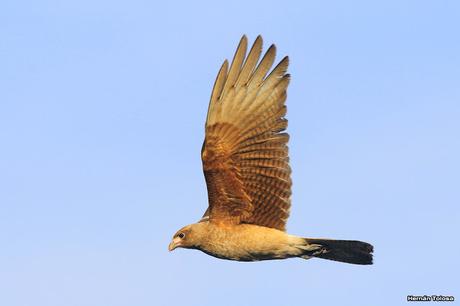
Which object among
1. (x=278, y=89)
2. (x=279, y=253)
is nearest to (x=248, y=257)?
(x=279, y=253)

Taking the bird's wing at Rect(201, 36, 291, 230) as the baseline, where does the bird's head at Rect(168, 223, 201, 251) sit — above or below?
below

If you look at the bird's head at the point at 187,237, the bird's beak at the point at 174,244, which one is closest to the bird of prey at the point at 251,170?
the bird's head at the point at 187,237

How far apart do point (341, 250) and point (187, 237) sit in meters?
2.88

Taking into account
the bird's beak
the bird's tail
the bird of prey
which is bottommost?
the bird's tail

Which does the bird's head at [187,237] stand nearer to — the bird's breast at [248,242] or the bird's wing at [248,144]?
the bird's breast at [248,242]

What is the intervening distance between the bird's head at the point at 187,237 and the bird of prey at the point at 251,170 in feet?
0.45

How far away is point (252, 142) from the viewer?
50.9ft

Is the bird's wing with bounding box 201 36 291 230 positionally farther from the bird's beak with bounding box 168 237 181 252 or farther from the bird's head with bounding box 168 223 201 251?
the bird's beak with bounding box 168 237 181 252

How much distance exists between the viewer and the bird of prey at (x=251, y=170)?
1520 centimetres

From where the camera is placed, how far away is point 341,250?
15773 millimetres

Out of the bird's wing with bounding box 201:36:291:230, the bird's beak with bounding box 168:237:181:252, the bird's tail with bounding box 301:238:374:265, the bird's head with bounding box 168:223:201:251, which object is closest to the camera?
the bird's wing with bounding box 201:36:291:230

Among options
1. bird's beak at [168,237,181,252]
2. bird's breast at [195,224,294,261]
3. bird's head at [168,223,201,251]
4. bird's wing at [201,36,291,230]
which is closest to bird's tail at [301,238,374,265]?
bird's breast at [195,224,294,261]

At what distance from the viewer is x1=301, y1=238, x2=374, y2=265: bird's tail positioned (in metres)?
15.6

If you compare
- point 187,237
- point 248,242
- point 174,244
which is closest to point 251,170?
point 248,242
